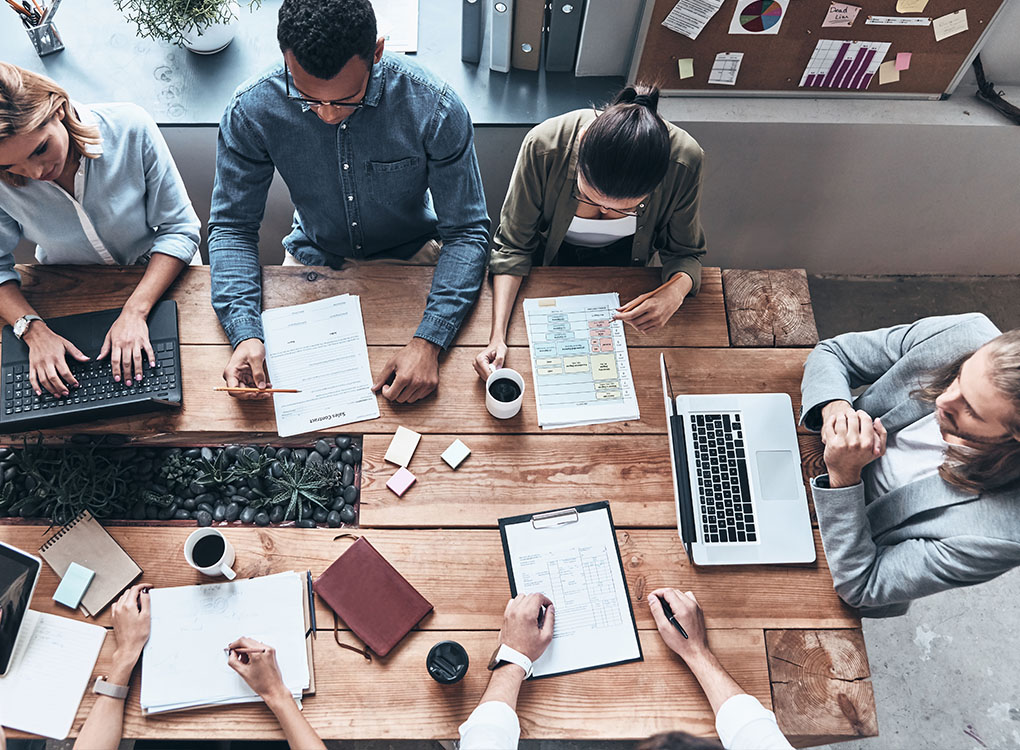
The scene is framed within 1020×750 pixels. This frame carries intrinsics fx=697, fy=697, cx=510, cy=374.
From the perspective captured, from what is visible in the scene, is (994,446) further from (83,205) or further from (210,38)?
(210,38)

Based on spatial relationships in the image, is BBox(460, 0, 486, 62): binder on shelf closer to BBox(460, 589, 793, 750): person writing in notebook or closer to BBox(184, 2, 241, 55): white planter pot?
BBox(184, 2, 241, 55): white planter pot

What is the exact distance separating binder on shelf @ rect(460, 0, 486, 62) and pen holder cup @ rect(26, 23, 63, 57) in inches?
47.3

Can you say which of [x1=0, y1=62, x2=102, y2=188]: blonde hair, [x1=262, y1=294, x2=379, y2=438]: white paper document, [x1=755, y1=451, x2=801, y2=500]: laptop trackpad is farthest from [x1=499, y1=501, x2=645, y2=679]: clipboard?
[x1=0, y1=62, x2=102, y2=188]: blonde hair

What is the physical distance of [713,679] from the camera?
1282mm

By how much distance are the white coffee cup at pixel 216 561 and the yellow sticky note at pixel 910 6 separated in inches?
80.5

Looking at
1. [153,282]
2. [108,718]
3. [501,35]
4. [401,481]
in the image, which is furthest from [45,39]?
[108,718]

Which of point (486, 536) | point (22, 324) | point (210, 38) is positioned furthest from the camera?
point (210, 38)

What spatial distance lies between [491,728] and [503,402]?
2.00ft

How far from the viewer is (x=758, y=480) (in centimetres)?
145

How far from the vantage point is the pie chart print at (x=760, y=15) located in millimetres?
1773

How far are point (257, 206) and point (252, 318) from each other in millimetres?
299

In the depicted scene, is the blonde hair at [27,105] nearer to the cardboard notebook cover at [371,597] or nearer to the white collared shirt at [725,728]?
the cardboard notebook cover at [371,597]

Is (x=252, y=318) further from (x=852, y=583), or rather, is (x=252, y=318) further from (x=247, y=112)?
(x=852, y=583)

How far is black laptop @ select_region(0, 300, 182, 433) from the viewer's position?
1.47 metres
